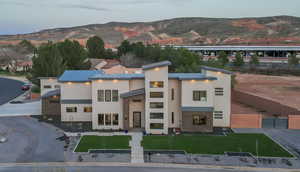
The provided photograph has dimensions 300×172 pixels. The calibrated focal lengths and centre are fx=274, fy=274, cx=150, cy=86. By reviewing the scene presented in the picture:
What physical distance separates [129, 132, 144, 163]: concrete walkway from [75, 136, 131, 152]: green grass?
522 millimetres

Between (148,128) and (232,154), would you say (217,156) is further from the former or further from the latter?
(148,128)

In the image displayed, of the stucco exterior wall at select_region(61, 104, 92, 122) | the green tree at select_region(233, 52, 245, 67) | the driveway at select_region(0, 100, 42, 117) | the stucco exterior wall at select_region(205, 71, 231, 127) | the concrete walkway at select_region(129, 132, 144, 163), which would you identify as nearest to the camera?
the concrete walkway at select_region(129, 132, 144, 163)

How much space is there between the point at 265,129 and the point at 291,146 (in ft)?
15.9

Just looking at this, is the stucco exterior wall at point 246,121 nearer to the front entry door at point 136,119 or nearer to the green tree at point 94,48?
the front entry door at point 136,119

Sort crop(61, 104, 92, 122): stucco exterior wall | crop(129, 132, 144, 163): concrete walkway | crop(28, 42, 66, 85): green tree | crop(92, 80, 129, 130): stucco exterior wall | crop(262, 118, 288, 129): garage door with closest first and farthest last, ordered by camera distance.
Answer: crop(129, 132, 144, 163): concrete walkway < crop(92, 80, 129, 130): stucco exterior wall < crop(262, 118, 288, 129): garage door < crop(61, 104, 92, 122): stucco exterior wall < crop(28, 42, 66, 85): green tree

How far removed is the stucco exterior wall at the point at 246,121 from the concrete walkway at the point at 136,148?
10.2 meters

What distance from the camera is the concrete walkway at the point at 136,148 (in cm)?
2041

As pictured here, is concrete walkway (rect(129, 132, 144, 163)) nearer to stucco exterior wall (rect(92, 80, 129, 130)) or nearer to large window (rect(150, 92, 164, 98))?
stucco exterior wall (rect(92, 80, 129, 130))

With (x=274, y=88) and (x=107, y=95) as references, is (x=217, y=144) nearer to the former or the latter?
(x=107, y=95)

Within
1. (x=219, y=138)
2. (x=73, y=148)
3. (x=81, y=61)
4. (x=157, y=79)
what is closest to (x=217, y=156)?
(x=219, y=138)

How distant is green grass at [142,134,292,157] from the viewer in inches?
868

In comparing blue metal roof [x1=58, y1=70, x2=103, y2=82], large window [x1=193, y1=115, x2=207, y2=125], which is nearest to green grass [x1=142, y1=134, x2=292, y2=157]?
large window [x1=193, y1=115, x2=207, y2=125]

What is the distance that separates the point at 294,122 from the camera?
28688mm

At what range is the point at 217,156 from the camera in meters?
20.9
